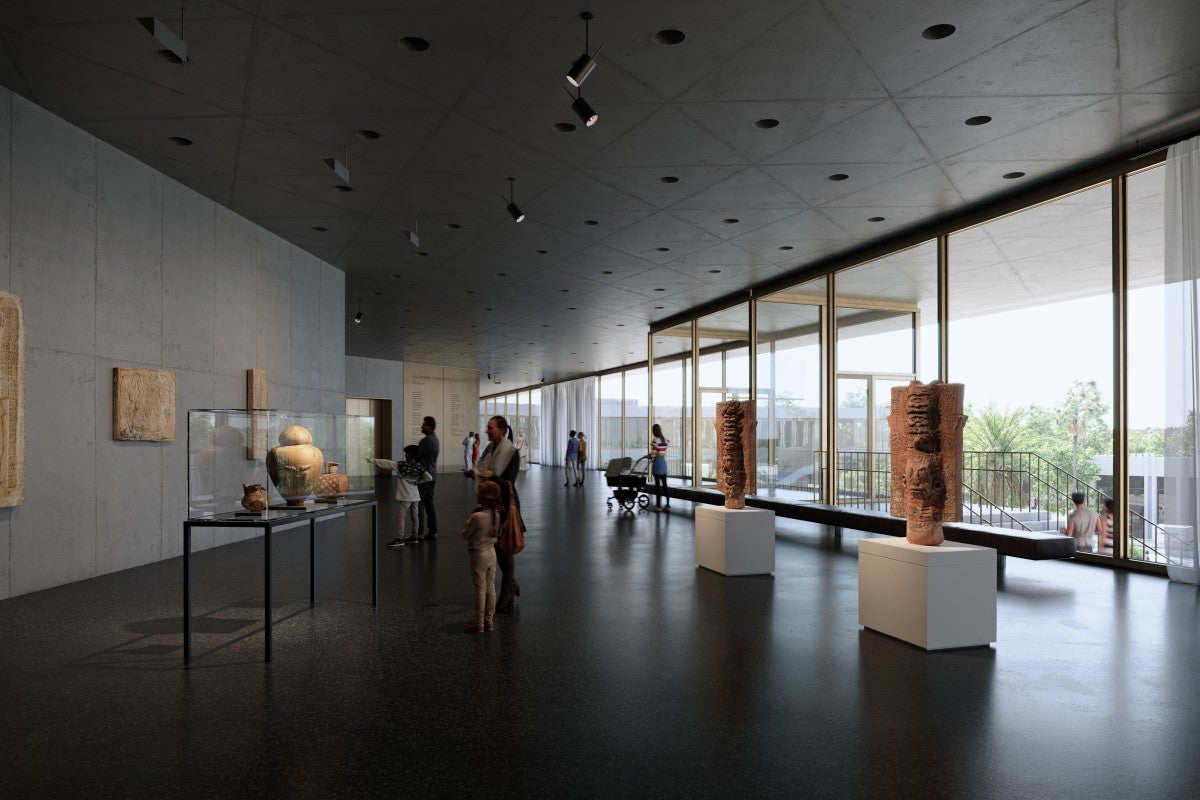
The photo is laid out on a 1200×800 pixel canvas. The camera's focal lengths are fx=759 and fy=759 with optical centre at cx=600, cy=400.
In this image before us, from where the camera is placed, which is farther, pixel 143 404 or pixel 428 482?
pixel 428 482

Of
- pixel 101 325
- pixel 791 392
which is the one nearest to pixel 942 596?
pixel 101 325

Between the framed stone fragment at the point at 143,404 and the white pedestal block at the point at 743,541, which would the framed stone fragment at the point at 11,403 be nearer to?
the framed stone fragment at the point at 143,404

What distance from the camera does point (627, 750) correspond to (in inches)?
130

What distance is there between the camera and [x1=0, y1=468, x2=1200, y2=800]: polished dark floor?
3.05 meters

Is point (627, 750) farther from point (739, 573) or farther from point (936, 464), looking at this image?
point (739, 573)

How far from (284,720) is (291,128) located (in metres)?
5.35

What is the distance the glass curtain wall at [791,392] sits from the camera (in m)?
13.1

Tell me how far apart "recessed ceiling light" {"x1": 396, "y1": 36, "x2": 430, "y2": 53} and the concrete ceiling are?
0.04 meters

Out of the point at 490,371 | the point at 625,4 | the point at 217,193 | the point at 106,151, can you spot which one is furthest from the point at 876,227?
the point at 490,371

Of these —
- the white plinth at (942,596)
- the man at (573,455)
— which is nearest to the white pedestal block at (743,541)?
the white plinth at (942,596)

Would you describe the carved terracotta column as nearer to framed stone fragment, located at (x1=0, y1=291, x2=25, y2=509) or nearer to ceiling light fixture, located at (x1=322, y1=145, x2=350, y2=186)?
ceiling light fixture, located at (x1=322, y1=145, x2=350, y2=186)

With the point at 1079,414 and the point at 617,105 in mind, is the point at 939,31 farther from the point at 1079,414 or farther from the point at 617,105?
the point at 1079,414

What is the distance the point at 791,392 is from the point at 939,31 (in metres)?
8.83

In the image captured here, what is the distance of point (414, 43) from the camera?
5453mm
